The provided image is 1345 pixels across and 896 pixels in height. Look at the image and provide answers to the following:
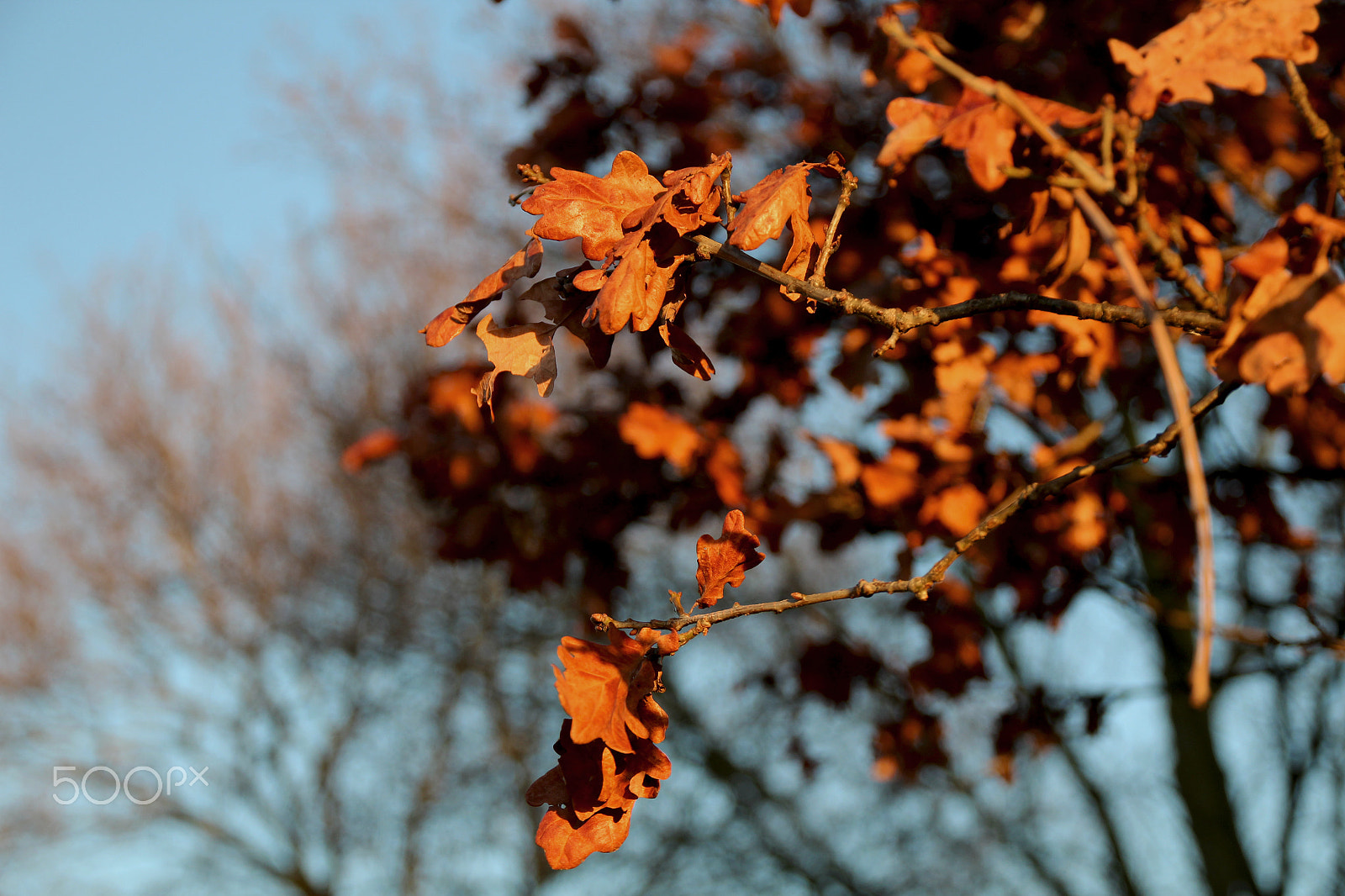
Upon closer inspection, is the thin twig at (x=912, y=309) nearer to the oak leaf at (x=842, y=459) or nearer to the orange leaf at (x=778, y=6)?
the orange leaf at (x=778, y=6)

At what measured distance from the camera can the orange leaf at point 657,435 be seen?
7.84 feet

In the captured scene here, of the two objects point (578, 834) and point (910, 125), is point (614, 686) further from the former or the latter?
point (910, 125)

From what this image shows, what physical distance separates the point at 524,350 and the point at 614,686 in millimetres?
363

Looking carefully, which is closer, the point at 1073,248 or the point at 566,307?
the point at 566,307

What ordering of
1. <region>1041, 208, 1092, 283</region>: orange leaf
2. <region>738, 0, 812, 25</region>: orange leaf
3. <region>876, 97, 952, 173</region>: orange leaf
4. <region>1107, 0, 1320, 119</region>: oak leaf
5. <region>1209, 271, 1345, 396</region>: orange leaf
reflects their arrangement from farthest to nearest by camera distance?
<region>738, 0, 812, 25</region>: orange leaf → <region>1041, 208, 1092, 283</region>: orange leaf → <region>876, 97, 952, 173</region>: orange leaf → <region>1107, 0, 1320, 119</region>: oak leaf → <region>1209, 271, 1345, 396</region>: orange leaf

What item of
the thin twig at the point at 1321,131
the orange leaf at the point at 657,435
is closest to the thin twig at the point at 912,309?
the thin twig at the point at 1321,131

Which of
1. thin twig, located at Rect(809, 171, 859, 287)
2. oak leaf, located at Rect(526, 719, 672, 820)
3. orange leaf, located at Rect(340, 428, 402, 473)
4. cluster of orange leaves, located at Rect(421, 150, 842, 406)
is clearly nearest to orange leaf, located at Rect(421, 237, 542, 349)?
cluster of orange leaves, located at Rect(421, 150, 842, 406)

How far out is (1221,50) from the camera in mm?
1114

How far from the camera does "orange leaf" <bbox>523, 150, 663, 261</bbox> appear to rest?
1.00m

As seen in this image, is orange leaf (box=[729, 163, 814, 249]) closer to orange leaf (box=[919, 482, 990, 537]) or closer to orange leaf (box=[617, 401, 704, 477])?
orange leaf (box=[919, 482, 990, 537])

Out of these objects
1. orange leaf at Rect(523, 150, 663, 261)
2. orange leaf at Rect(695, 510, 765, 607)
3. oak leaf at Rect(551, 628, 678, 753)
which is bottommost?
oak leaf at Rect(551, 628, 678, 753)

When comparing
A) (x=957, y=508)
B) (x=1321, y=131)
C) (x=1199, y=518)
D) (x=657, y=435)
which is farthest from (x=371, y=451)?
(x=1199, y=518)

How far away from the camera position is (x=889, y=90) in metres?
2.95

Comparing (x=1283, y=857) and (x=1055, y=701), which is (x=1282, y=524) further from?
(x=1283, y=857)
